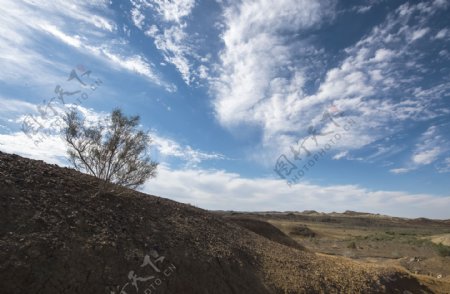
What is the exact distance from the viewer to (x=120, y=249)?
27.1ft

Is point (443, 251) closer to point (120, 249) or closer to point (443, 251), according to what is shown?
point (443, 251)

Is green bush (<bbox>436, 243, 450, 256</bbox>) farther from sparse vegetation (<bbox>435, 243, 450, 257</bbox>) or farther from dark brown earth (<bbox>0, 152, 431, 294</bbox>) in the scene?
dark brown earth (<bbox>0, 152, 431, 294</bbox>)

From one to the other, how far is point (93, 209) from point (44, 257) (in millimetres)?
2602

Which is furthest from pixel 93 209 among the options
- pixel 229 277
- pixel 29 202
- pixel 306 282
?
pixel 306 282

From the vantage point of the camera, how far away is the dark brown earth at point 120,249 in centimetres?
671

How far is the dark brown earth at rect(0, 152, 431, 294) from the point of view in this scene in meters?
6.71

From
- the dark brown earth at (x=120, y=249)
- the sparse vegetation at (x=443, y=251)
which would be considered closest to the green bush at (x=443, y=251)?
the sparse vegetation at (x=443, y=251)

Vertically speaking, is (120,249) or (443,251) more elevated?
(443,251)

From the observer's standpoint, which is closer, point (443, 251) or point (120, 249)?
point (120, 249)

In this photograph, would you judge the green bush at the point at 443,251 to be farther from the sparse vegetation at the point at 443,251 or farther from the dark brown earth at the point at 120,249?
the dark brown earth at the point at 120,249

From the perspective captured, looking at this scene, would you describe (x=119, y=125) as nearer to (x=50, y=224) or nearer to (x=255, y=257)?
(x=255, y=257)

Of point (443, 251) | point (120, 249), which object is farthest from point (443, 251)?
point (120, 249)

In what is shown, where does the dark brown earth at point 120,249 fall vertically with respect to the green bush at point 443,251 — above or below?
below

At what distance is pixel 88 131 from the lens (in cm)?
1844
